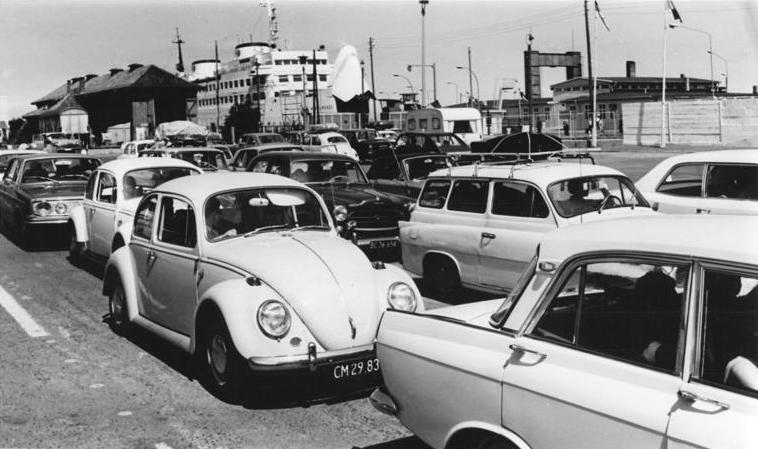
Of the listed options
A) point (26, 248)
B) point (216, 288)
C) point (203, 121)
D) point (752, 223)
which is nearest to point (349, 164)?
point (26, 248)

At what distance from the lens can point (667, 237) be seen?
3145 millimetres

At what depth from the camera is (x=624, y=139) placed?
51219 millimetres

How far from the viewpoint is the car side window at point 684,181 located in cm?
1038

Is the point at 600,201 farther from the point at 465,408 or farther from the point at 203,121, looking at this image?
the point at 203,121

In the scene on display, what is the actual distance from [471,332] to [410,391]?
19.4 inches

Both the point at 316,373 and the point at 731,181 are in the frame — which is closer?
the point at 316,373

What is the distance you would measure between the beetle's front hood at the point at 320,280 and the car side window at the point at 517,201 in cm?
273

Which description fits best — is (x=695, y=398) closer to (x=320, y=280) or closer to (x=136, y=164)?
(x=320, y=280)

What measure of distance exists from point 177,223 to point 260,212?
762mm

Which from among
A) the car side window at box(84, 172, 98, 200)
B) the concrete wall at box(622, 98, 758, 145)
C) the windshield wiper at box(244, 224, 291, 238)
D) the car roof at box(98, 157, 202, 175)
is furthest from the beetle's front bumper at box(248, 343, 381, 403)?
the concrete wall at box(622, 98, 758, 145)

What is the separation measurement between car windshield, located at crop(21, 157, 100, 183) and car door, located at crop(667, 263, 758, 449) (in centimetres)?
1433

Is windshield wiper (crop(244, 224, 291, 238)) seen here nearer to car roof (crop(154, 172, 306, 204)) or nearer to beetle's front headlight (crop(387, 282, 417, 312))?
car roof (crop(154, 172, 306, 204))

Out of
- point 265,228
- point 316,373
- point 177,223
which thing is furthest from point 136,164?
point 316,373

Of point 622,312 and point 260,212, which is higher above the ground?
point 260,212
